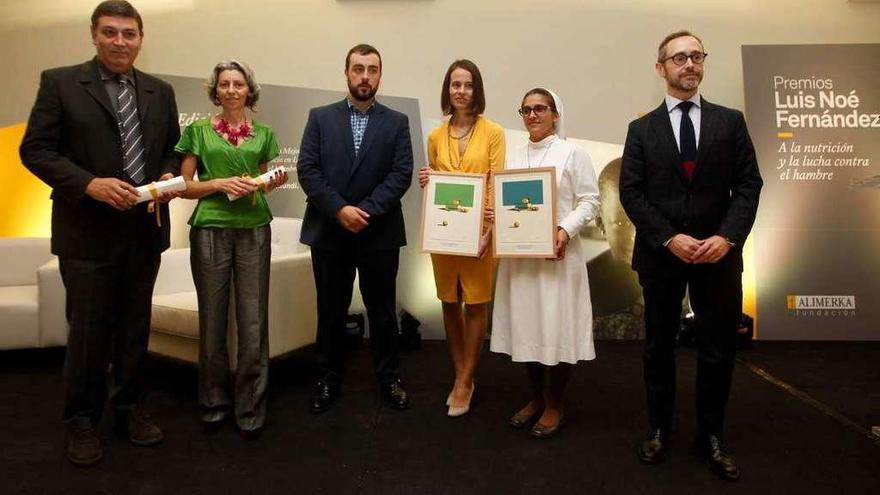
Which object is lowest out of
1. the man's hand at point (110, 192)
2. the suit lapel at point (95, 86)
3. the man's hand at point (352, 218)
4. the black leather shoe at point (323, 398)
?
the black leather shoe at point (323, 398)

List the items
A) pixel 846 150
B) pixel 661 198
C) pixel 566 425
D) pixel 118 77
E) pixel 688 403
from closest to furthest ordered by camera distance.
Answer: pixel 661 198, pixel 118 77, pixel 566 425, pixel 688 403, pixel 846 150

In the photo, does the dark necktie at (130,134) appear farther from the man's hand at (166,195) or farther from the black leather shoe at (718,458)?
the black leather shoe at (718,458)

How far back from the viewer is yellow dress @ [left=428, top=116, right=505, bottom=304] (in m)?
2.77

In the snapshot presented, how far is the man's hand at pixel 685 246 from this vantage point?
6.92 feet

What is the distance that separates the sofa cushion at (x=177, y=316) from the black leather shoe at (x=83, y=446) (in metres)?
0.79

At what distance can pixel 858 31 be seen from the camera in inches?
175

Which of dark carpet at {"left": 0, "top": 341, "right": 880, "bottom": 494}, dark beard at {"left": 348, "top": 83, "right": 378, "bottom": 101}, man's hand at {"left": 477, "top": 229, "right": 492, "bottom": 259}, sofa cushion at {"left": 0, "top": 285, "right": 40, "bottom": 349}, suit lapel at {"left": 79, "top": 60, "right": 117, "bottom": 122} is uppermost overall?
dark beard at {"left": 348, "top": 83, "right": 378, "bottom": 101}

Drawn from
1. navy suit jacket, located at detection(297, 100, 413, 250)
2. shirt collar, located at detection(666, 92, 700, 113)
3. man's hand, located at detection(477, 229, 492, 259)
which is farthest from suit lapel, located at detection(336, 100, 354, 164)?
shirt collar, located at detection(666, 92, 700, 113)

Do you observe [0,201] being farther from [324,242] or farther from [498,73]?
[498,73]

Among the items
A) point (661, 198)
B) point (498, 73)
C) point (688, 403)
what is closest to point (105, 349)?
point (661, 198)

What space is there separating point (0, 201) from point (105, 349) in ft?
9.79

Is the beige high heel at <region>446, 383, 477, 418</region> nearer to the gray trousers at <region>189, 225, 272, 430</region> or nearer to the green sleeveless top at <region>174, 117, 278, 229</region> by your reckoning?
the gray trousers at <region>189, 225, 272, 430</region>

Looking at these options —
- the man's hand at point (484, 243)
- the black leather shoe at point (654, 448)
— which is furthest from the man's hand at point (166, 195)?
the black leather shoe at point (654, 448)

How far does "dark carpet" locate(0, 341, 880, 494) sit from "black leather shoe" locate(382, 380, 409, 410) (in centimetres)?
5
